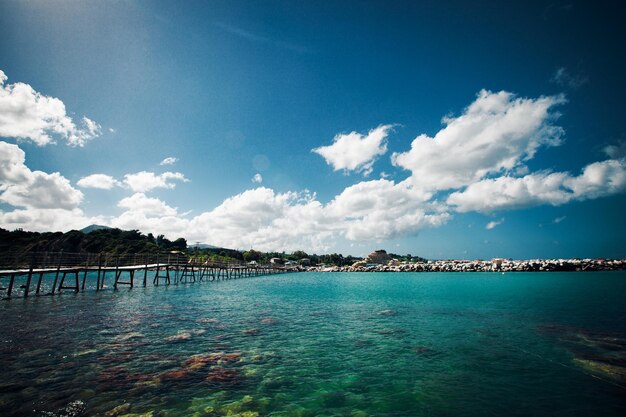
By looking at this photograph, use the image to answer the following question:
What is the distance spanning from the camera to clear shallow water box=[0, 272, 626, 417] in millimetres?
8281

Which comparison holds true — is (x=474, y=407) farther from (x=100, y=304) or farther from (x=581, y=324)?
(x=100, y=304)

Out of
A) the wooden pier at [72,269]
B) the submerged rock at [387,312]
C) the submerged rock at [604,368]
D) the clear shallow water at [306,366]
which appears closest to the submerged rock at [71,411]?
the clear shallow water at [306,366]

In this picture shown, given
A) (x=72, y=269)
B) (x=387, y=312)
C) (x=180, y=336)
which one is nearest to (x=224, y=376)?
(x=180, y=336)

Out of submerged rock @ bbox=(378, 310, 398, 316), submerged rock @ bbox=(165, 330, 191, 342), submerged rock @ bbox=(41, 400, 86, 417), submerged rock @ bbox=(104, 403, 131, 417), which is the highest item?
submerged rock @ bbox=(41, 400, 86, 417)

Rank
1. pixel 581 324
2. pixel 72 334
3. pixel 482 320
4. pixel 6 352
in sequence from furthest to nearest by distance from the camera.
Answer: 1. pixel 482 320
2. pixel 581 324
3. pixel 72 334
4. pixel 6 352

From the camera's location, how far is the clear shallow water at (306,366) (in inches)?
326

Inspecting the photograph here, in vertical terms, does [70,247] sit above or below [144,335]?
above

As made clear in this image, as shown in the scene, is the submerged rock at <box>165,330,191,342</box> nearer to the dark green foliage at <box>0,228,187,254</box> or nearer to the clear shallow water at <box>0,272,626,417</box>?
the clear shallow water at <box>0,272,626,417</box>

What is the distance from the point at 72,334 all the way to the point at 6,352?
129 inches

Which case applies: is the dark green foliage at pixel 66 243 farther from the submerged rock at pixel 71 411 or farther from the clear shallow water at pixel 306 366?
the submerged rock at pixel 71 411

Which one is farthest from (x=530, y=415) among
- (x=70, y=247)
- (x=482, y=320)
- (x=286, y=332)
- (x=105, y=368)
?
(x=70, y=247)

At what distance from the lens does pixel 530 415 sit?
26.1ft

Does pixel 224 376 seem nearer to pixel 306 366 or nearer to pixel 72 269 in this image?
pixel 306 366

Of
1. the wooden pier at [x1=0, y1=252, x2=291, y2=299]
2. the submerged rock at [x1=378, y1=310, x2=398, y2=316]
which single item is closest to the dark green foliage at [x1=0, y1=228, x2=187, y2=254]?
the wooden pier at [x1=0, y1=252, x2=291, y2=299]
